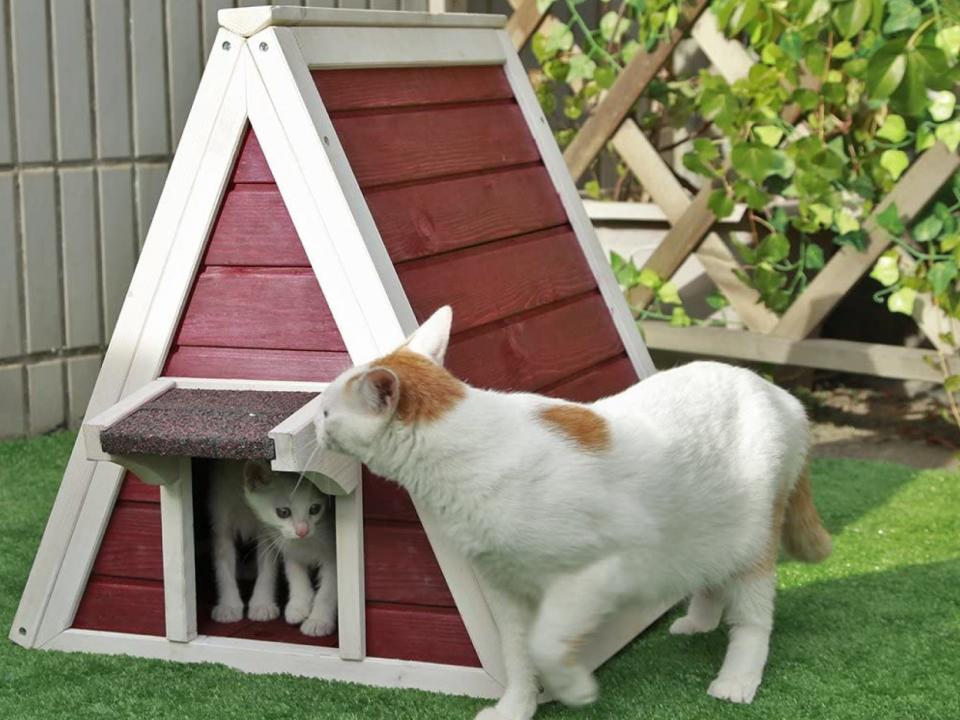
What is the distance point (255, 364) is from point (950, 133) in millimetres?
2247

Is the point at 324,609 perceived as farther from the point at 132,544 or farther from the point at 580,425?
the point at 580,425

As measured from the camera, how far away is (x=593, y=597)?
2.04 metres

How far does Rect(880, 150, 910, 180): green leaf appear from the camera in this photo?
12.8ft

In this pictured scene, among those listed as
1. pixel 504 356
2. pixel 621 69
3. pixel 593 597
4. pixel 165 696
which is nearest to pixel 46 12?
pixel 621 69

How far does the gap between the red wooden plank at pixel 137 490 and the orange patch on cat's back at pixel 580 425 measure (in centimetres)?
74

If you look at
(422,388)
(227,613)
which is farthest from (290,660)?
(422,388)

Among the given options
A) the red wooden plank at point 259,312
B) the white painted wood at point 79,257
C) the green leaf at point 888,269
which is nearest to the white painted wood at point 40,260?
the white painted wood at point 79,257

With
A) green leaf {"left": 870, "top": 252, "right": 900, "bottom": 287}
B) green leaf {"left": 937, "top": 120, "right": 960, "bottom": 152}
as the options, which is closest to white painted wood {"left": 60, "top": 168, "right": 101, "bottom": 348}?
green leaf {"left": 870, "top": 252, "right": 900, "bottom": 287}

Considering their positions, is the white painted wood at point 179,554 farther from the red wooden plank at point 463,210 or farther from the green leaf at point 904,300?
the green leaf at point 904,300

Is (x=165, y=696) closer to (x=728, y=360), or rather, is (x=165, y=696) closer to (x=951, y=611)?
(x=951, y=611)

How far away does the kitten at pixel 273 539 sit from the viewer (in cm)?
250

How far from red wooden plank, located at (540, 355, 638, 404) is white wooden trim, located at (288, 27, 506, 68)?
0.67 meters

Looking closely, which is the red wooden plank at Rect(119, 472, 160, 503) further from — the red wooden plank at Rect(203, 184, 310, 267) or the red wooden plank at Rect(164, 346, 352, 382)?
the red wooden plank at Rect(203, 184, 310, 267)

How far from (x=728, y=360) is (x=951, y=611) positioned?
76.9 inches
